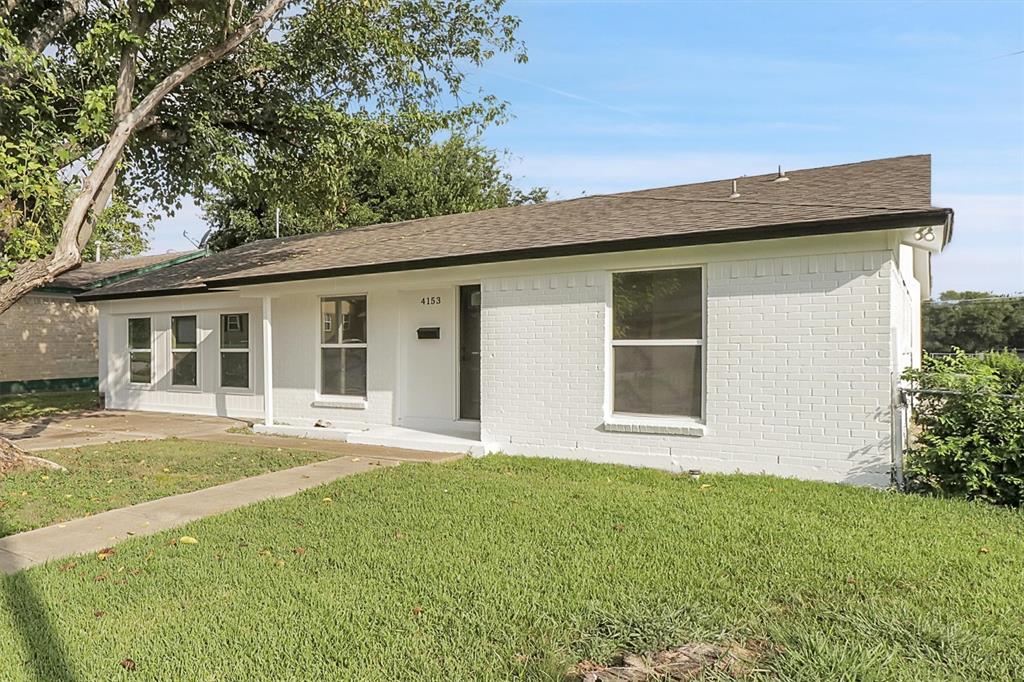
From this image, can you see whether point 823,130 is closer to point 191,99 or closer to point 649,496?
point 649,496

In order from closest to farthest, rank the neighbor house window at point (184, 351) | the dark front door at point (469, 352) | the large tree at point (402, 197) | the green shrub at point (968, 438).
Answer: the green shrub at point (968, 438) < the dark front door at point (469, 352) < the neighbor house window at point (184, 351) < the large tree at point (402, 197)

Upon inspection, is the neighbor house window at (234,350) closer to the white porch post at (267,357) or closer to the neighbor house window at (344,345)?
the white porch post at (267,357)

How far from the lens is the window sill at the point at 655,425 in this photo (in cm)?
780

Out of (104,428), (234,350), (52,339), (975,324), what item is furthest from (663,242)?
(975,324)

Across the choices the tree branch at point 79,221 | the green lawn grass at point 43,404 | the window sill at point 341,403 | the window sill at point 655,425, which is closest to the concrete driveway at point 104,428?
the green lawn grass at point 43,404

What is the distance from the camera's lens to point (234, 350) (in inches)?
538

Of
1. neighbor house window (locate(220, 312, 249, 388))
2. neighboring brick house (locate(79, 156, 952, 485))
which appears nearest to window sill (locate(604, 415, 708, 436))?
neighboring brick house (locate(79, 156, 952, 485))

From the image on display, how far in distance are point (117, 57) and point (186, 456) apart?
587 cm

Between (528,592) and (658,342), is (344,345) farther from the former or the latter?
(528,592)

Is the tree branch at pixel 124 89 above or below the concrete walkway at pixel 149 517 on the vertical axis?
above

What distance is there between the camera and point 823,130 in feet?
43.0

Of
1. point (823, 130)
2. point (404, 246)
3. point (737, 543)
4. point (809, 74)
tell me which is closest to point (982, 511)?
point (737, 543)

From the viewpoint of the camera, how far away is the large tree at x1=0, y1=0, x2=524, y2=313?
27.7ft

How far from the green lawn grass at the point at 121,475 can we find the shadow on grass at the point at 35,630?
170 centimetres
